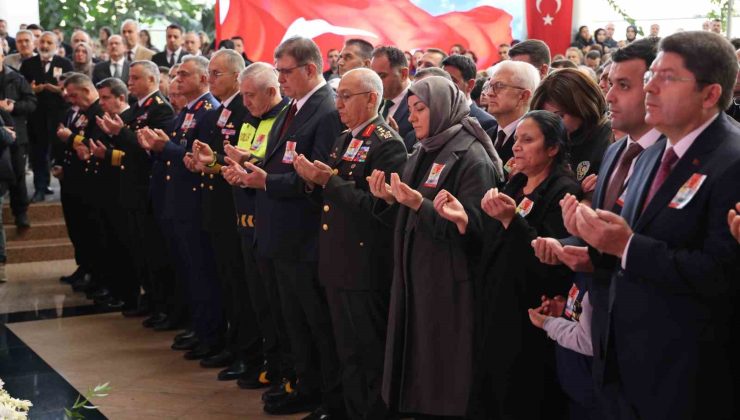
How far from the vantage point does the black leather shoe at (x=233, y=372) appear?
5312 mm

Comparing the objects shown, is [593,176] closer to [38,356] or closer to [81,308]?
[38,356]

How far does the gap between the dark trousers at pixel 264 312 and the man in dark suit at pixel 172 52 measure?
19.3ft

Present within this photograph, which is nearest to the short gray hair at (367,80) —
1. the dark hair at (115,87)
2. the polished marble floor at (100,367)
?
the polished marble floor at (100,367)

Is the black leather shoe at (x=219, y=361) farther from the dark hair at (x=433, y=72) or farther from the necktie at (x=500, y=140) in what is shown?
the necktie at (x=500, y=140)

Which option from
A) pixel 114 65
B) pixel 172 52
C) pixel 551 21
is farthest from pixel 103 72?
pixel 551 21

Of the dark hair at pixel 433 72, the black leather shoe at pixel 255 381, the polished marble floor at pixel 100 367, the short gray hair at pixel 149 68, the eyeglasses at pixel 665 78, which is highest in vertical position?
the short gray hair at pixel 149 68

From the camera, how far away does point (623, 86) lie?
9.23ft

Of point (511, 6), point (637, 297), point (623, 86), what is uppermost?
point (511, 6)

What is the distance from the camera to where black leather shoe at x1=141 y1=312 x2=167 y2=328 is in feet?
21.7

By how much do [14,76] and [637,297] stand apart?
26.1ft

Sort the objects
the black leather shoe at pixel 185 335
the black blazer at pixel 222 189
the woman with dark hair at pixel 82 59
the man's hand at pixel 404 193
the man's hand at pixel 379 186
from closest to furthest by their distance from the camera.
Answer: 1. the man's hand at pixel 404 193
2. the man's hand at pixel 379 186
3. the black blazer at pixel 222 189
4. the black leather shoe at pixel 185 335
5. the woman with dark hair at pixel 82 59

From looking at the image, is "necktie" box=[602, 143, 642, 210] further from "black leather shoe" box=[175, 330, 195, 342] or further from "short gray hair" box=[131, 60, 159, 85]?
"short gray hair" box=[131, 60, 159, 85]

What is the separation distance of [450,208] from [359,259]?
0.82m

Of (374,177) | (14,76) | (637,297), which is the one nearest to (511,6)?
(14,76)
